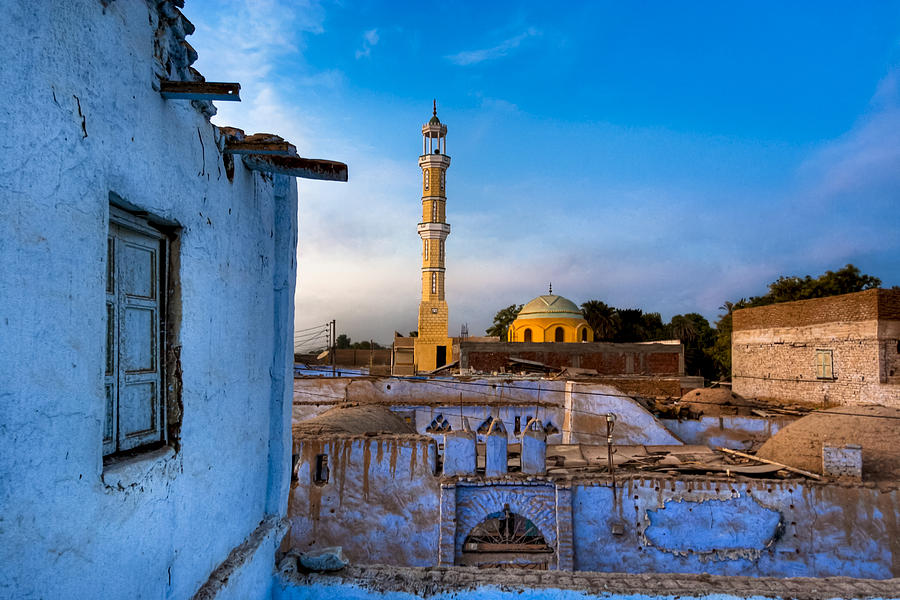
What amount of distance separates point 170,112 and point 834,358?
2190 centimetres

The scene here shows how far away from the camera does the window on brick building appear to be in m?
19.3

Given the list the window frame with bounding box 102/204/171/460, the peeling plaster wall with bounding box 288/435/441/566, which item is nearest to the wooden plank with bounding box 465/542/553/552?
the peeling plaster wall with bounding box 288/435/441/566

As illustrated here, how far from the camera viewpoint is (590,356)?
91.3ft

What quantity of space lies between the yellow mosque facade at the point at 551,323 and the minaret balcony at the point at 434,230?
7.66 meters

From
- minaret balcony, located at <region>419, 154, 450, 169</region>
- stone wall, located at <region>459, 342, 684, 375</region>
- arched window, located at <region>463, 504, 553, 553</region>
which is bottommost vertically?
arched window, located at <region>463, 504, 553, 553</region>

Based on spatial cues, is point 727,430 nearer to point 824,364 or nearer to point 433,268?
point 824,364

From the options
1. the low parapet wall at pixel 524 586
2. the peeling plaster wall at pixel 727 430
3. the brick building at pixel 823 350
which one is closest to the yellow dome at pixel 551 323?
the brick building at pixel 823 350

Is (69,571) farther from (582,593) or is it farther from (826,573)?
(826,573)

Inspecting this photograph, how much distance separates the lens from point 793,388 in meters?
21.3

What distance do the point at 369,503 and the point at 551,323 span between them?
94.0ft

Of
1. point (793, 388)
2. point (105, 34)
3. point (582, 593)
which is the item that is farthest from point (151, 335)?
point (793, 388)

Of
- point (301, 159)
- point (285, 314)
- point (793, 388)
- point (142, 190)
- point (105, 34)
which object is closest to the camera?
point (105, 34)

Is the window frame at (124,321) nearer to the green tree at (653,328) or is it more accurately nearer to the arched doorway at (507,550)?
the arched doorway at (507,550)

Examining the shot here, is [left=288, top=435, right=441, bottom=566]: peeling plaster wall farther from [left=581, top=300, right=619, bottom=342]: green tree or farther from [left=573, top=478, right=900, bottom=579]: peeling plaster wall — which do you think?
[left=581, top=300, right=619, bottom=342]: green tree
